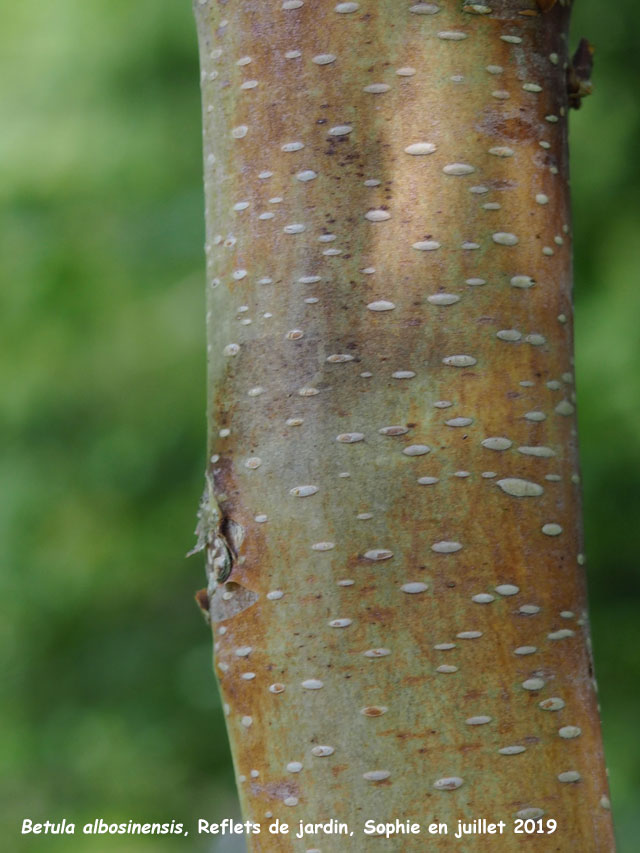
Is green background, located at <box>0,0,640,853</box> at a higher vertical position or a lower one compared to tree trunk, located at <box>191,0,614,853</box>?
lower

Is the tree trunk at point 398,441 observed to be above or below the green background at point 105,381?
above

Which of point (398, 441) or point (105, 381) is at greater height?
point (398, 441)

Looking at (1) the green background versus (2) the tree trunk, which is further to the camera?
(1) the green background

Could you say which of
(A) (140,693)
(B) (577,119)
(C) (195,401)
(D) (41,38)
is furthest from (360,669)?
(D) (41,38)

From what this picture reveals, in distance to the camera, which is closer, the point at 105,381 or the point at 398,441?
the point at 398,441

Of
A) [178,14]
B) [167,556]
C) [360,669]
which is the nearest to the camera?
[360,669]

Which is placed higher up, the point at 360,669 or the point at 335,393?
the point at 335,393

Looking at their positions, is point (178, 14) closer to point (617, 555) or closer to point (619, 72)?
point (619, 72)

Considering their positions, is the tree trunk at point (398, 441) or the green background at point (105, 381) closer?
the tree trunk at point (398, 441)
